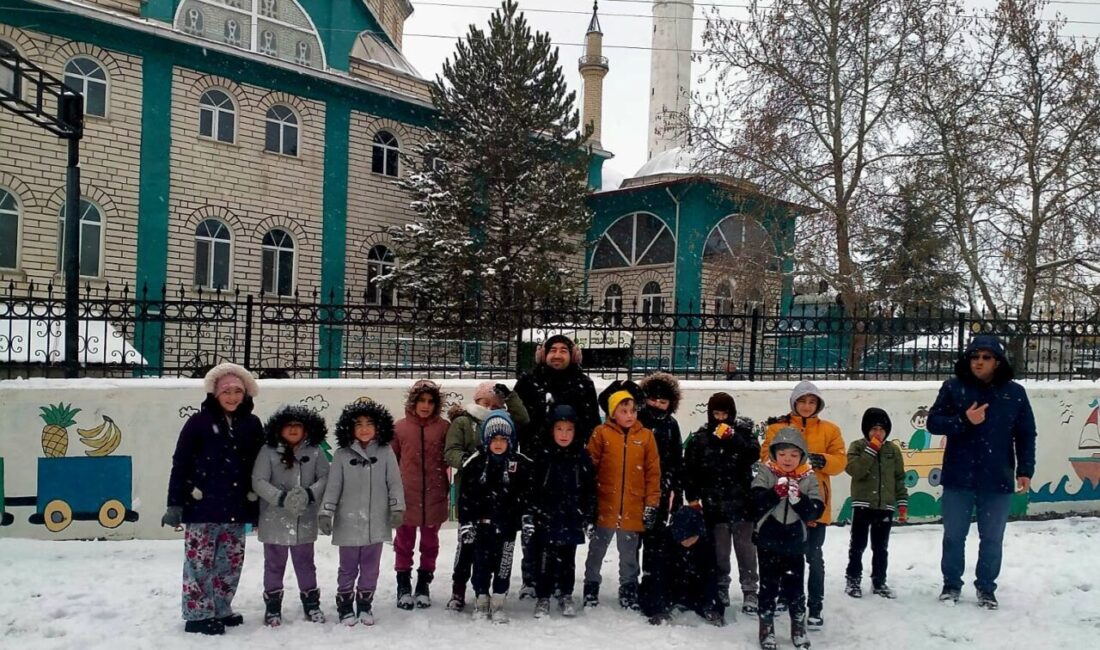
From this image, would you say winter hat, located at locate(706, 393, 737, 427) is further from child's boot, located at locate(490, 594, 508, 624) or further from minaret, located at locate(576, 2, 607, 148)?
minaret, located at locate(576, 2, 607, 148)

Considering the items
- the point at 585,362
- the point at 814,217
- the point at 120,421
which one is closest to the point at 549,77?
the point at 814,217

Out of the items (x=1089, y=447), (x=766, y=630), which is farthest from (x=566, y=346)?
(x=1089, y=447)

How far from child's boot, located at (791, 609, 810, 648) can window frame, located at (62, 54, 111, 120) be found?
1747 cm

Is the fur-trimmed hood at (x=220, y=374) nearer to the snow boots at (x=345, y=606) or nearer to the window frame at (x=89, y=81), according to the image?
the snow boots at (x=345, y=606)

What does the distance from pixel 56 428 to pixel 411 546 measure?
3170 millimetres

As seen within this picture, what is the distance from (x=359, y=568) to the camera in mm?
4340

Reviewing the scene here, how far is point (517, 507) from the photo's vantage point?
4422 mm

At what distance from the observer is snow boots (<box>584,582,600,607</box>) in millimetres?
4609

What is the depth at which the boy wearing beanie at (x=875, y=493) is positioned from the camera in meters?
4.99

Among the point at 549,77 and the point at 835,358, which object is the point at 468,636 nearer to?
the point at 835,358

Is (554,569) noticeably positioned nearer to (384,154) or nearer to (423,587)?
(423,587)

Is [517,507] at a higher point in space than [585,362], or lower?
lower

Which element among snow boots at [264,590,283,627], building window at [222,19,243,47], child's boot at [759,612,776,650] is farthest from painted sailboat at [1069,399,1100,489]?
building window at [222,19,243,47]

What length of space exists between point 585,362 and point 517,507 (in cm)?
Result: 338
